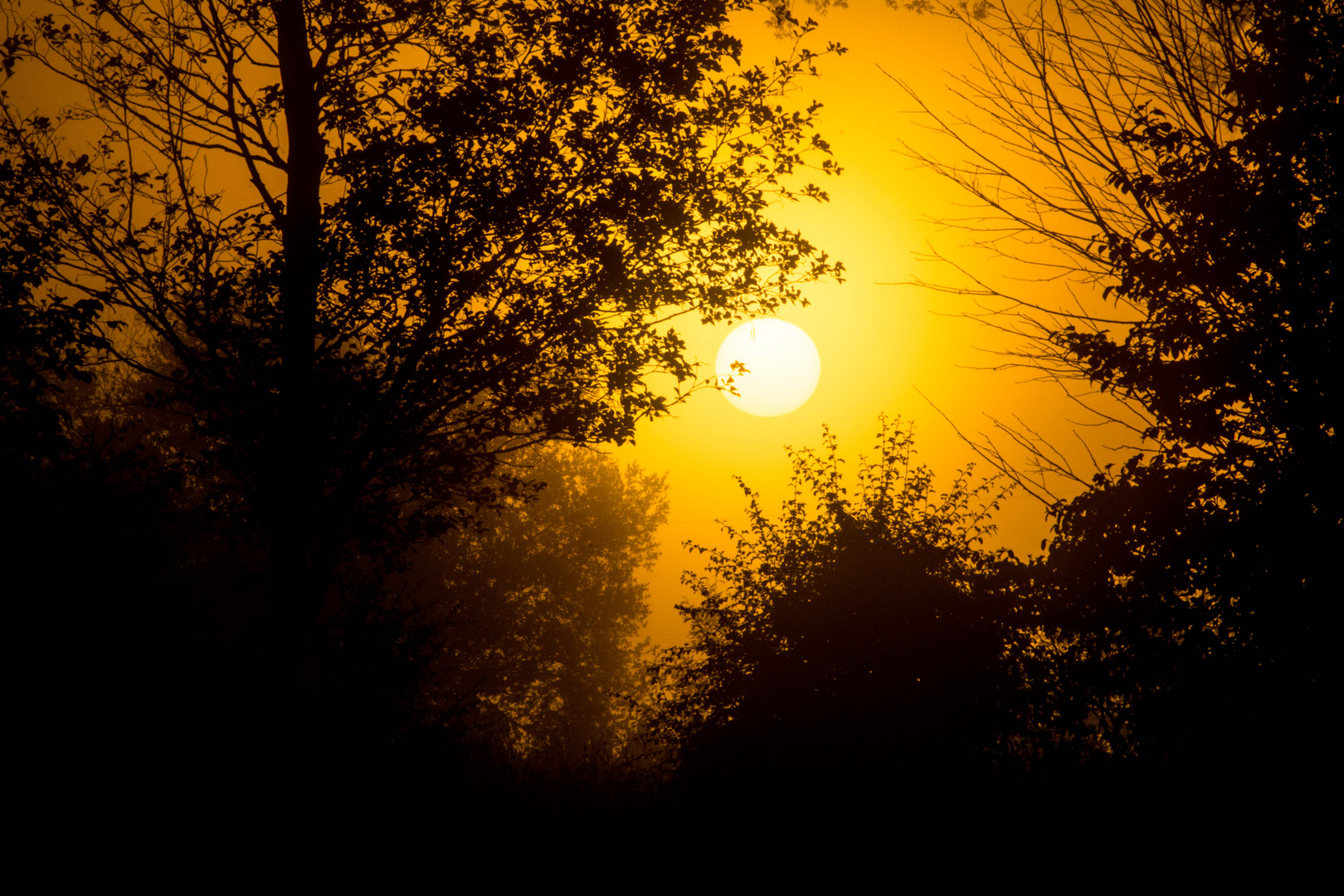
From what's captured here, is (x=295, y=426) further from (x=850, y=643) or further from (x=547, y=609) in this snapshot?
(x=547, y=609)

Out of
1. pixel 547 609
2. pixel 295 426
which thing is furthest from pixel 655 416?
pixel 547 609

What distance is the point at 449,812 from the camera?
34.5 feet

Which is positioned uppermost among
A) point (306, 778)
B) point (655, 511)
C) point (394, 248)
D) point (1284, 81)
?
point (655, 511)

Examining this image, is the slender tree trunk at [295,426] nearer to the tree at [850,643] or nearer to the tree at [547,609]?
the tree at [547,609]

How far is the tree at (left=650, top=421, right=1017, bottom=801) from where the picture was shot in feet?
34.2

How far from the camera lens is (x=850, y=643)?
443 inches

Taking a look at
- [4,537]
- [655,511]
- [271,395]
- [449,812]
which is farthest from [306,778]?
[655,511]

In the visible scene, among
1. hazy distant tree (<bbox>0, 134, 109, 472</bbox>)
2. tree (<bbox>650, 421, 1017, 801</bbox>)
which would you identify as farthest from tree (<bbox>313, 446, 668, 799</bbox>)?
hazy distant tree (<bbox>0, 134, 109, 472</bbox>)

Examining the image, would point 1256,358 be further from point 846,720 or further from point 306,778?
point 306,778

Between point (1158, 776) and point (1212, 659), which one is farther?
point (1158, 776)

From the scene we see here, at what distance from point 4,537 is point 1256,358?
38.6ft

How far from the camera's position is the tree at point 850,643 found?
10.4 m

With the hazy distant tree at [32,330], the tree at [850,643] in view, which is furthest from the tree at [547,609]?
the hazy distant tree at [32,330]

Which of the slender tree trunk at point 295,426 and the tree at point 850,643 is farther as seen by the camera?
the tree at point 850,643
